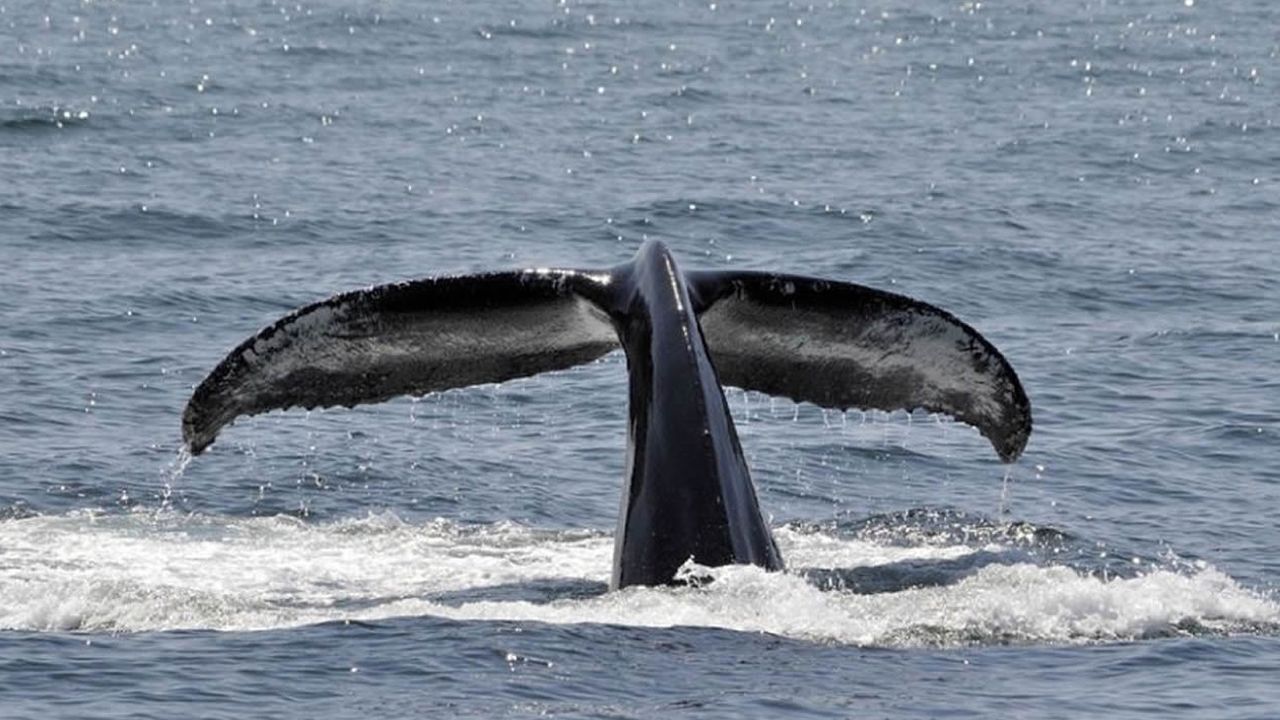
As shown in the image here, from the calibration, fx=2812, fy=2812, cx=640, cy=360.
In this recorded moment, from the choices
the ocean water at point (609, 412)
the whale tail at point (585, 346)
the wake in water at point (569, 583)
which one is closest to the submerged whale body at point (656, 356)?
the whale tail at point (585, 346)

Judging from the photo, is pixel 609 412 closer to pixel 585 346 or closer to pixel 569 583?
pixel 569 583

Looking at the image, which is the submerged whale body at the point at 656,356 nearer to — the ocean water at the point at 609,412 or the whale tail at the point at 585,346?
the whale tail at the point at 585,346

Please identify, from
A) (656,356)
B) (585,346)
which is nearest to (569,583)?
(585,346)

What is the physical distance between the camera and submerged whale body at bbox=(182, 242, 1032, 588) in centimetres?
1259

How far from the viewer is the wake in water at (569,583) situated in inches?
495

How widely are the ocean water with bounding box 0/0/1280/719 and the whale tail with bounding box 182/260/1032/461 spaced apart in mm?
1008

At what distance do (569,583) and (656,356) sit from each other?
1873 mm

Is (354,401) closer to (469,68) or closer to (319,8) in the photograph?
(469,68)

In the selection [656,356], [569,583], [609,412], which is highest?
[656,356]

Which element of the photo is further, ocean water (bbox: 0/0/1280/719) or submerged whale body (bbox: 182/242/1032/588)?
submerged whale body (bbox: 182/242/1032/588)

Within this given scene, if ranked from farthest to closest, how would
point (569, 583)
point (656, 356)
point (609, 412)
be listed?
point (609, 412) → point (569, 583) → point (656, 356)

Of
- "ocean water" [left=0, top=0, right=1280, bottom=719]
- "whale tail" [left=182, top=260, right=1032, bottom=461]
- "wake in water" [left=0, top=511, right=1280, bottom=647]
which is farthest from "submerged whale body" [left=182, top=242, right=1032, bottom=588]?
"ocean water" [left=0, top=0, right=1280, bottom=719]

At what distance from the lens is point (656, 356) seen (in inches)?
506

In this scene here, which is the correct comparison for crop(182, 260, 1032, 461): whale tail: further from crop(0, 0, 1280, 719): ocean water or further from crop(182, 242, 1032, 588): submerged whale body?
crop(0, 0, 1280, 719): ocean water
